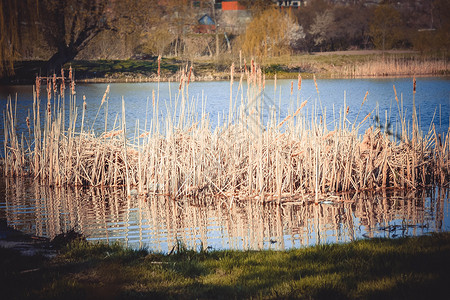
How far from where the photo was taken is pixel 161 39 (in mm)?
50031

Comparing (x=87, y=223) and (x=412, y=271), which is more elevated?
(x=412, y=271)

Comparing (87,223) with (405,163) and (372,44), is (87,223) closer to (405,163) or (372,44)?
(405,163)

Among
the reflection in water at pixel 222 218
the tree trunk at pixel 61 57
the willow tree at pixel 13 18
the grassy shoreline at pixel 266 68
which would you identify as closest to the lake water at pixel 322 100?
the grassy shoreline at pixel 266 68

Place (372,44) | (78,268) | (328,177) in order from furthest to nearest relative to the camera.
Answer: (372,44)
(328,177)
(78,268)

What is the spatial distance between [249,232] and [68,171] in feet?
15.3

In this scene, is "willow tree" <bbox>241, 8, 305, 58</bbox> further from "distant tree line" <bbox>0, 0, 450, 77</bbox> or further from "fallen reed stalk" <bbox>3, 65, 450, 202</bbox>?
"fallen reed stalk" <bbox>3, 65, 450, 202</bbox>

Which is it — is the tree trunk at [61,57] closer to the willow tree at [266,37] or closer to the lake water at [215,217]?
the willow tree at [266,37]

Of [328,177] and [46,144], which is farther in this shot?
[46,144]

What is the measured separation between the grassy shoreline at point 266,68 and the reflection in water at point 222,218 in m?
28.0

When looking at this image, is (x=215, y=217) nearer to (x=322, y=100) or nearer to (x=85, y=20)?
(x=322, y=100)

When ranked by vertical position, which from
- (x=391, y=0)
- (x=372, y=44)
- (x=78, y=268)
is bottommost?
(x=78, y=268)

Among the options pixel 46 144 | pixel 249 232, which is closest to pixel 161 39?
pixel 46 144

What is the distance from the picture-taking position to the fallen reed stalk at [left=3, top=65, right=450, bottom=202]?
8.73 meters

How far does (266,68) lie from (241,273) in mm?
38451
